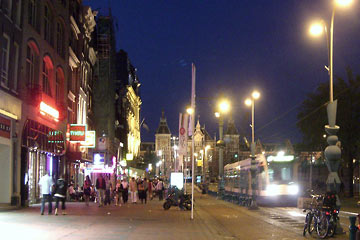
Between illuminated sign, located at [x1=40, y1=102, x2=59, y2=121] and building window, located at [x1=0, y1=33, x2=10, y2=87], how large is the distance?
4.22m

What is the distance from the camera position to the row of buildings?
26.0 m

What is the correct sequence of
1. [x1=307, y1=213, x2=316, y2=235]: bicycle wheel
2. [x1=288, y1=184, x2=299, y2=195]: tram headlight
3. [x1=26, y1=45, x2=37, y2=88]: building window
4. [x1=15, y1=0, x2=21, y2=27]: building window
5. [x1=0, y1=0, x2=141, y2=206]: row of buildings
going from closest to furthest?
[x1=307, y1=213, x2=316, y2=235]: bicycle wheel < [x1=0, y1=0, x2=141, y2=206]: row of buildings < [x1=15, y1=0, x2=21, y2=27]: building window < [x1=26, y1=45, x2=37, y2=88]: building window < [x1=288, y1=184, x2=299, y2=195]: tram headlight

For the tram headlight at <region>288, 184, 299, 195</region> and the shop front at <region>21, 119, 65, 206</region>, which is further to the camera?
the tram headlight at <region>288, 184, 299, 195</region>

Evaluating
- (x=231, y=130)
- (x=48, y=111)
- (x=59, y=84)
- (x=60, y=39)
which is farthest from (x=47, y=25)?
(x=231, y=130)

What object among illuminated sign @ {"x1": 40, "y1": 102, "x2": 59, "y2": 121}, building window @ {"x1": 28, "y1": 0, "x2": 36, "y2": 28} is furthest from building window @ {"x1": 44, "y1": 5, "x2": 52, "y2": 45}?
illuminated sign @ {"x1": 40, "y1": 102, "x2": 59, "y2": 121}

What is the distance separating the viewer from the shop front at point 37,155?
28.0 meters

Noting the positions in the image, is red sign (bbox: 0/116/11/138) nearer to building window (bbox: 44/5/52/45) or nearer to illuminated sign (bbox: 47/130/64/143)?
illuminated sign (bbox: 47/130/64/143)

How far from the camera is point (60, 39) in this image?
3772 centimetres

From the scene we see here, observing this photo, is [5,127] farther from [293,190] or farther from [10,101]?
[293,190]

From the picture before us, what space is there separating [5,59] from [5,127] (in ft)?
10.8

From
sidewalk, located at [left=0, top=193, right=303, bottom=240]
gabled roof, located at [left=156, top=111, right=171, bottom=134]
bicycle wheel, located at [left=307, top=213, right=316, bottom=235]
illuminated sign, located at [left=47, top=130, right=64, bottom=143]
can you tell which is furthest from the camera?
gabled roof, located at [left=156, top=111, right=171, bottom=134]

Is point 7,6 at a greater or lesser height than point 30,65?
greater

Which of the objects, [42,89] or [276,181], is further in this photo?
[276,181]

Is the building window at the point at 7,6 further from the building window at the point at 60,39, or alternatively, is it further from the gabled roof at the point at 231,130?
the gabled roof at the point at 231,130
